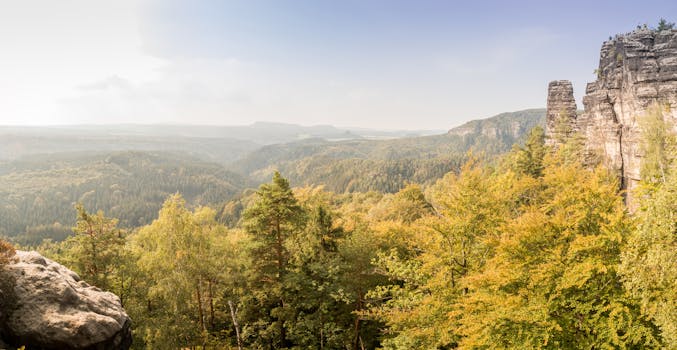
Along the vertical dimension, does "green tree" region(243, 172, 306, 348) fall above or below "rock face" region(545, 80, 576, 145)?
below

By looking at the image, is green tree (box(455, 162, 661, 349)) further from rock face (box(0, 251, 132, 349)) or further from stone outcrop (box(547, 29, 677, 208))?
stone outcrop (box(547, 29, 677, 208))

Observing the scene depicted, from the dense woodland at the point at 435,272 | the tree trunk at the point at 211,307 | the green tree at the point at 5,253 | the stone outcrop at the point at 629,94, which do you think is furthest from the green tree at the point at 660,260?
the stone outcrop at the point at 629,94

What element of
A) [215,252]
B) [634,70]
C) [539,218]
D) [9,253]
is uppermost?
[634,70]

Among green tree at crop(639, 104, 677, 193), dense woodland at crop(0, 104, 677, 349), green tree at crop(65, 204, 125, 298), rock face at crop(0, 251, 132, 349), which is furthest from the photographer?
green tree at crop(639, 104, 677, 193)

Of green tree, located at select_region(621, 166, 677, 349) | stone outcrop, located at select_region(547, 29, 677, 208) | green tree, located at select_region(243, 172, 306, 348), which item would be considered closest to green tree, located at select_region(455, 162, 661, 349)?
green tree, located at select_region(621, 166, 677, 349)

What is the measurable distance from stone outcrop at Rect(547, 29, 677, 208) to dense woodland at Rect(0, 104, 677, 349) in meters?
30.7

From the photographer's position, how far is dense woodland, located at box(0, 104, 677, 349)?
12031 millimetres

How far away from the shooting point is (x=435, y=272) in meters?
19.5

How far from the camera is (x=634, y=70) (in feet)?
155

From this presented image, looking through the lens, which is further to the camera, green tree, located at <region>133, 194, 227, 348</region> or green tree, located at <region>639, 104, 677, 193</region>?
green tree, located at <region>639, 104, 677, 193</region>

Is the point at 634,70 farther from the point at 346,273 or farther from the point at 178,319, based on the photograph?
the point at 178,319

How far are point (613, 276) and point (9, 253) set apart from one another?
83.6ft

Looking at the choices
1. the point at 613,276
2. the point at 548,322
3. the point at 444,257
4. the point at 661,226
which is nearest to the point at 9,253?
the point at 444,257

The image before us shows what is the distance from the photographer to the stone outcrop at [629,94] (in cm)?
4447
